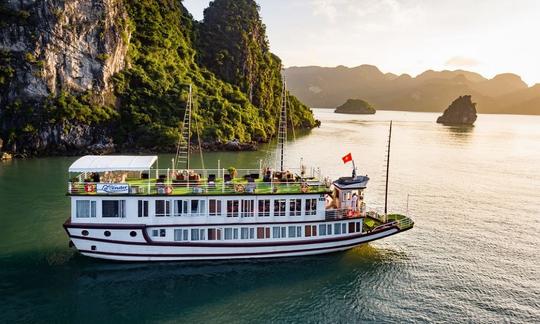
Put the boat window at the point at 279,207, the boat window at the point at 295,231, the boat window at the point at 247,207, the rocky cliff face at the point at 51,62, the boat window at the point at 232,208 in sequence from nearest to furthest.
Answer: the boat window at the point at 232,208 < the boat window at the point at 247,207 < the boat window at the point at 279,207 < the boat window at the point at 295,231 < the rocky cliff face at the point at 51,62

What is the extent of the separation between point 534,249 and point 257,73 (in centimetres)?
10275

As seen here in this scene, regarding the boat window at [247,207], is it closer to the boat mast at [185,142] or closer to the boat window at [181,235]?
the boat window at [181,235]

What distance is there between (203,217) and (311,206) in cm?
687

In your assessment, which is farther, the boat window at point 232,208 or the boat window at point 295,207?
the boat window at point 295,207

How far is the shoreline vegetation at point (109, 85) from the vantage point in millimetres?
67875

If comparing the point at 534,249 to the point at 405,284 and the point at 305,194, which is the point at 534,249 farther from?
the point at 305,194

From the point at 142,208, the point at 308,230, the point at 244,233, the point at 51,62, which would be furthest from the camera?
the point at 51,62

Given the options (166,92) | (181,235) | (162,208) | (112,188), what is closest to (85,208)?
(112,188)

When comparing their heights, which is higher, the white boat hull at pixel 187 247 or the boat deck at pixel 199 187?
the boat deck at pixel 199 187

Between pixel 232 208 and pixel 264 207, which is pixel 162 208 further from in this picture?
pixel 264 207

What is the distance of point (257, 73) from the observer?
125062 millimetres

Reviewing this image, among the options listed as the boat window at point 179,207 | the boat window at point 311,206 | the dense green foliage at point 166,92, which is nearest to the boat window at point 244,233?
the boat window at point 179,207

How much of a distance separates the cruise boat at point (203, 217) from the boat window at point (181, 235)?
6 cm

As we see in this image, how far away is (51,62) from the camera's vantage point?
70.5 metres
